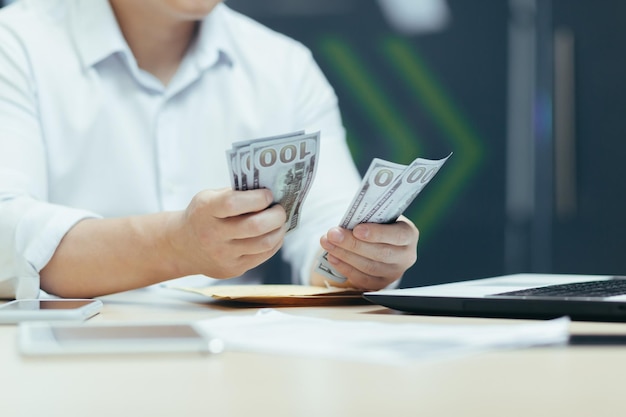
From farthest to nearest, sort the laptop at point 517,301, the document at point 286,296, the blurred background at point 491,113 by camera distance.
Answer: the blurred background at point 491,113 → the document at point 286,296 → the laptop at point 517,301

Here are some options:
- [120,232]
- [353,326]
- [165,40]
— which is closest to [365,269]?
[120,232]

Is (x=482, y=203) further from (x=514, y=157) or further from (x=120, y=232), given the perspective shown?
(x=120, y=232)

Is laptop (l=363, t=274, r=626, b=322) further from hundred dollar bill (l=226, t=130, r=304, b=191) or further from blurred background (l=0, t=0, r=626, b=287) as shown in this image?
blurred background (l=0, t=0, r=626, b=287)

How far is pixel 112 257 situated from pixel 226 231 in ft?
0.68

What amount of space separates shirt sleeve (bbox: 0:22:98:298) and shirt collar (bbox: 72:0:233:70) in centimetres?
11

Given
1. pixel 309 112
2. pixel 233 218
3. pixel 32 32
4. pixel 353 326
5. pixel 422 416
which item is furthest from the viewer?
pixel 309 112

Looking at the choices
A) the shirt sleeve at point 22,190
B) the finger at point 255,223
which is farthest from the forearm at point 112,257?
the finger at point 255,223

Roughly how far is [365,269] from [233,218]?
24 centimetres

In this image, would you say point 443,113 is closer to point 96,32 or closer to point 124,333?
point 96,32

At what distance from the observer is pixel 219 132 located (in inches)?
64.8

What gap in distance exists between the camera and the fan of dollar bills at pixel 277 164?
0.93m

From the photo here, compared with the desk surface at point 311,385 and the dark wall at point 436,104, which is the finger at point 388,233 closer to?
the desk surface at point 311,385

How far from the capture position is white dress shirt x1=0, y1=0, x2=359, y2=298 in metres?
1.51

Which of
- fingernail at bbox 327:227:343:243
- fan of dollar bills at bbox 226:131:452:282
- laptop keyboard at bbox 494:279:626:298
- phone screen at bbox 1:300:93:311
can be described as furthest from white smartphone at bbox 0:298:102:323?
laptop keyboard at bbox 494:279:626:298
